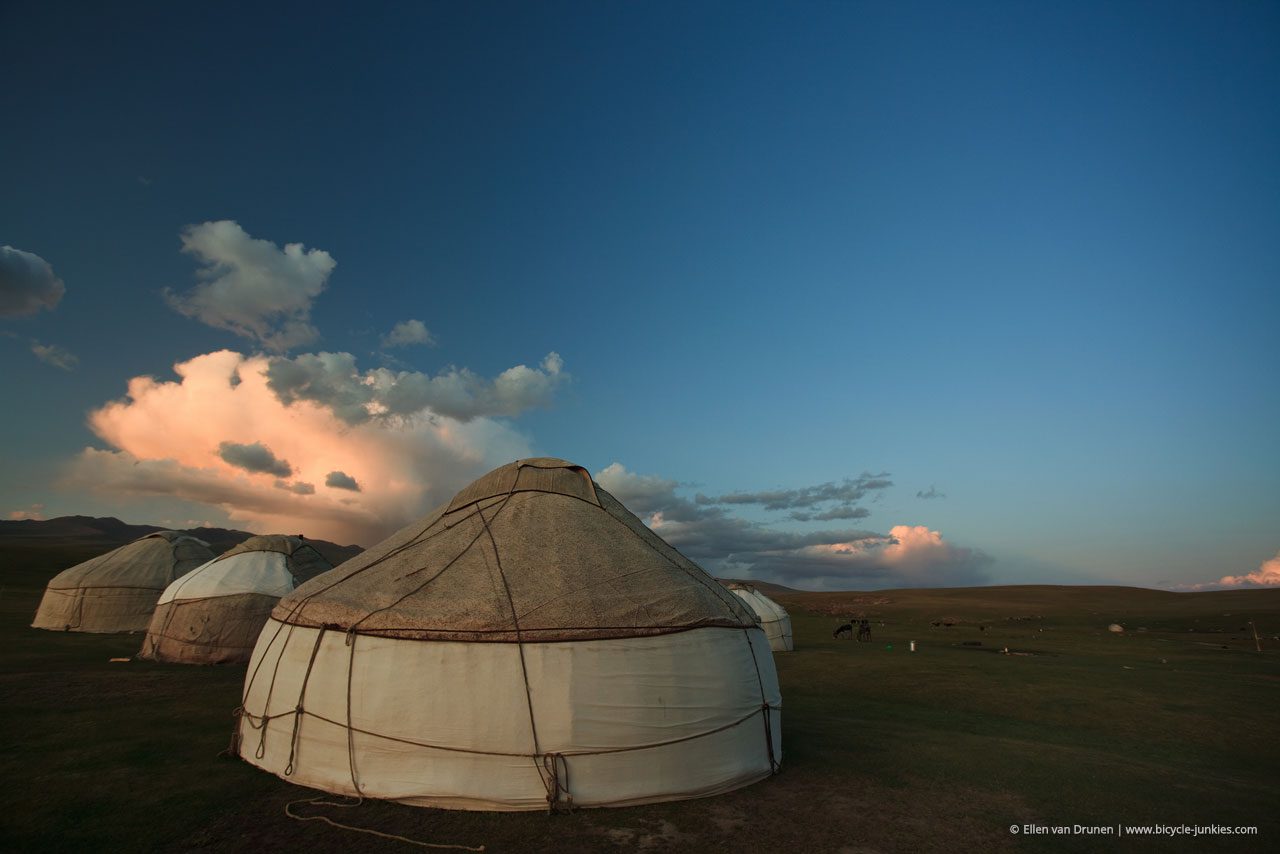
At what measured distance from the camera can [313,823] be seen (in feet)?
21.8

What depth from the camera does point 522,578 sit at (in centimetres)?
836

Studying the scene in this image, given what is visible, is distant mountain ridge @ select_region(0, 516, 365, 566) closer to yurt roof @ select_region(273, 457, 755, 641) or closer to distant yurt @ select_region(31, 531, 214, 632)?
distant yurt @ select_region(31, 531, 214, 632)

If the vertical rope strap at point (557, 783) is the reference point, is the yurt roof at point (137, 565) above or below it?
above

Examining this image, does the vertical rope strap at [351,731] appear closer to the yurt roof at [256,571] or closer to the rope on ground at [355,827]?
the rope on ground at [355,827]

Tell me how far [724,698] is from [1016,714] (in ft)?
35.9

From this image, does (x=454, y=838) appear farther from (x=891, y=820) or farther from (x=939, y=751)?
(x=939, y=751)

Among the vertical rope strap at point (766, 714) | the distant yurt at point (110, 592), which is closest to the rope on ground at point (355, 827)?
the vertical rope strap at point (766, 714)

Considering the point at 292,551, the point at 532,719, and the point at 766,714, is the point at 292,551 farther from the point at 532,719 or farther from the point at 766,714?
the point at 766,714

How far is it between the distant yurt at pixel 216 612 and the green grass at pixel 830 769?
1051 mm

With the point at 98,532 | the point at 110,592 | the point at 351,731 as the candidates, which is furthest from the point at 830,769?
the point at 98,532

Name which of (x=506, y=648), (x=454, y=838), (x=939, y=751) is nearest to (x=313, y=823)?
(x=454, y=838)

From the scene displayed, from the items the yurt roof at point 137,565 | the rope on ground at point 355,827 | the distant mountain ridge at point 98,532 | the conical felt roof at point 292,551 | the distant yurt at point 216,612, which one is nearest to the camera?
the rope on ground at point 355,827

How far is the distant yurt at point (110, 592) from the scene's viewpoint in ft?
80.8

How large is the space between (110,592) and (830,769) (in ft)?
95.6
